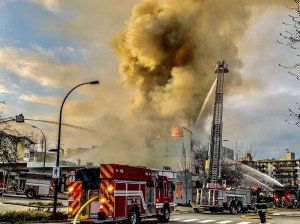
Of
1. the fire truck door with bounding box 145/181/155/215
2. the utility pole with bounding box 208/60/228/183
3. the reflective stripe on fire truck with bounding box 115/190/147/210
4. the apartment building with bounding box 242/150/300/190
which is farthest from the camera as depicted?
the apartment building with bounding box 242/150/300/190

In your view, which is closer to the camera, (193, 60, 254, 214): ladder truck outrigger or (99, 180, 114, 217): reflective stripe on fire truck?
(99, 180, 114, 217): reflective stripe on fire truck

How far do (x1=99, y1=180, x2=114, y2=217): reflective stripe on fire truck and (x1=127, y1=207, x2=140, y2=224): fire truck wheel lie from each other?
150 cm

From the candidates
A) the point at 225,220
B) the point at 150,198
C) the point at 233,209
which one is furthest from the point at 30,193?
the point at 150,198

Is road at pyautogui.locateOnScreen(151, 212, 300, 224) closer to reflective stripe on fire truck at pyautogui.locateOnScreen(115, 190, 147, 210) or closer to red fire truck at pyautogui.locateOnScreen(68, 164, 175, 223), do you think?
reflective stripe on fire truck at pyautogui.locateOnScreen(115, 190, 147, 210)

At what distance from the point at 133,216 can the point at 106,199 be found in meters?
2.06

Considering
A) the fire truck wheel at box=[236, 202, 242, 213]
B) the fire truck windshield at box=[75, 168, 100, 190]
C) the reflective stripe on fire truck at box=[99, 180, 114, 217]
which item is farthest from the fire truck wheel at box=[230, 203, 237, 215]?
the reflective stripe on fire truck at box=[99, 180, 114, 217]

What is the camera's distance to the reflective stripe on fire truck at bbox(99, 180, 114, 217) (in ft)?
49.7

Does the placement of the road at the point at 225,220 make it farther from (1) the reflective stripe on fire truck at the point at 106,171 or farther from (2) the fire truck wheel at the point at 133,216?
(1) the reflective stripe on fire truck at the point at 106,171

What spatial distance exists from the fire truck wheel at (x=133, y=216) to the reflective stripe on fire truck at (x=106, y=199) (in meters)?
1.50

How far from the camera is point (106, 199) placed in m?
15.3

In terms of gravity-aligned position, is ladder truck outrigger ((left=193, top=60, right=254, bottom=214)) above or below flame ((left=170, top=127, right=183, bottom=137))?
below

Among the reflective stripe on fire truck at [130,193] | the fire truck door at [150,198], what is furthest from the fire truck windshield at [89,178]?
the fire truck door at [150,198]

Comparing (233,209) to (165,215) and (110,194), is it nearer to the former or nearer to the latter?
(165,215)

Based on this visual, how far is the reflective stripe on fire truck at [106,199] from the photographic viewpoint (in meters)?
15.1
